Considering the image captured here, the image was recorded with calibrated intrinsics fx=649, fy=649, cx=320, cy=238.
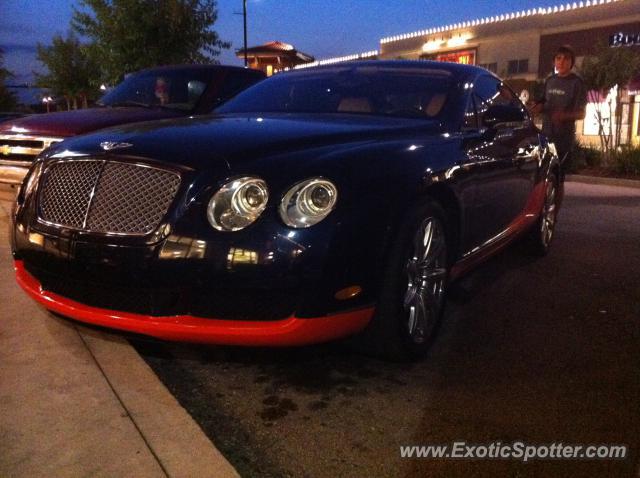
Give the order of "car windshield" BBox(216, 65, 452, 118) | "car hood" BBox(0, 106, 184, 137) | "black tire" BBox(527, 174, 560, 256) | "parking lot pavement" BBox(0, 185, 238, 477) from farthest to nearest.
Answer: "car hood" BBox(0, 106, 184, 137) < "black tire" BBox(527, 174, 560, 256) < "car windshield" BBox(216, 65, 452, 118) < "parking lot pavement" BBox(0, 185, 238, 477)

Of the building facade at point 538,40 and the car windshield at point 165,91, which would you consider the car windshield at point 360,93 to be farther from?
the building facade at point 538,40

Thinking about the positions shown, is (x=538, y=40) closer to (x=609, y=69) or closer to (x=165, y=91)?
(x=609, y=69)

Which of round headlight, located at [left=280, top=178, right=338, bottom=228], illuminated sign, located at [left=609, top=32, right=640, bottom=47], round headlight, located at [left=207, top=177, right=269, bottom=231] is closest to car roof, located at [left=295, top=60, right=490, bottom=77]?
round headlight, located at [left=280, top=178, right=338, bottom=228]

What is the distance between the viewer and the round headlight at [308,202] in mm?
2512

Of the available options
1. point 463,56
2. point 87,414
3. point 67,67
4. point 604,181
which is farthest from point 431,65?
point 67,67

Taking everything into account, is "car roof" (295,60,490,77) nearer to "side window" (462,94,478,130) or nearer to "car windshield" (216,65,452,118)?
"car windshield" (216,65,452,118)

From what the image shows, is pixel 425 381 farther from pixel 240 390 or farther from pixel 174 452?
pixel 174 452

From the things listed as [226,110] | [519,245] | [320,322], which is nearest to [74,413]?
[320,322]

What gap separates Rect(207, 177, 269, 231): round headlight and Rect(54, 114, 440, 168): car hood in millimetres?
129

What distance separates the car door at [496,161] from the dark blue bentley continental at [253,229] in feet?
0.63

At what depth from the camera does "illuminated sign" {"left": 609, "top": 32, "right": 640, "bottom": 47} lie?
19.2 metres

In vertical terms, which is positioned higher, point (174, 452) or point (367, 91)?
point (367, 91)

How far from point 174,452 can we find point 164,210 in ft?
3.03

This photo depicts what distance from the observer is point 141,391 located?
2.71 m
